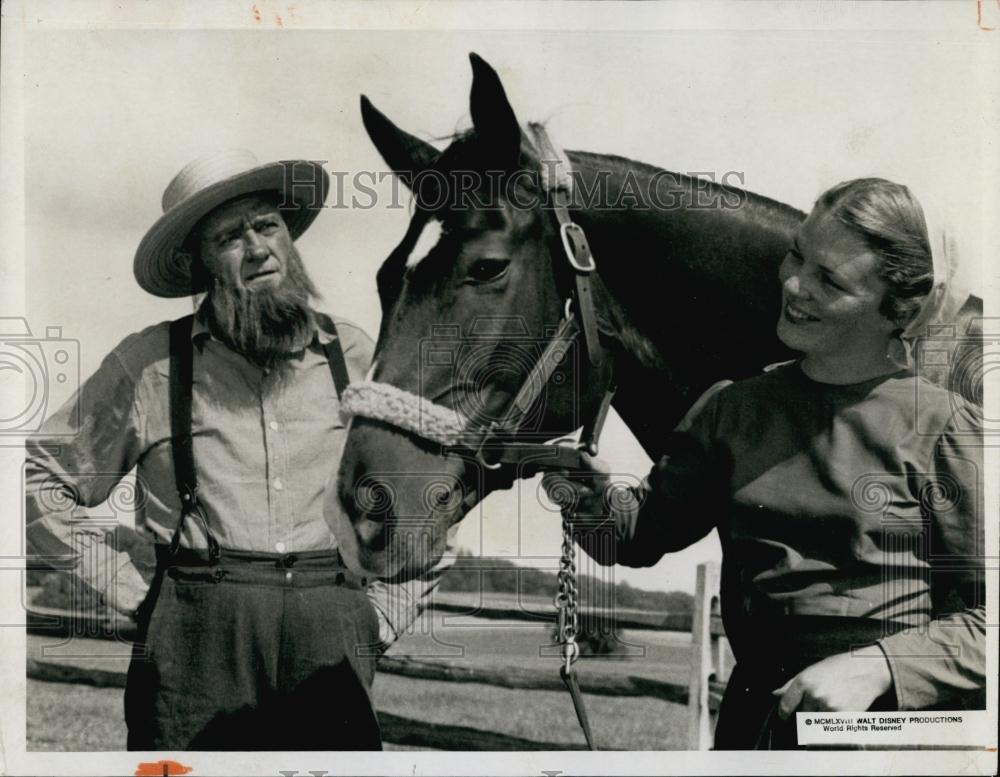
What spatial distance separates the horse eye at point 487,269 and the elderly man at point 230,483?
45 cm

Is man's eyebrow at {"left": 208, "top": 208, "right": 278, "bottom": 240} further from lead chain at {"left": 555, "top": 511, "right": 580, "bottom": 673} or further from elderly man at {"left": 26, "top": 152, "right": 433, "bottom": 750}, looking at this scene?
lead chain at {"left": 555, "top": 511, "right": 580, "bottom": 673}

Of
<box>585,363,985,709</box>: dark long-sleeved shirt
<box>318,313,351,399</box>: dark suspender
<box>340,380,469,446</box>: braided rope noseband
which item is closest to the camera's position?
<box>340,380,469,446</box>: braided rope noseband

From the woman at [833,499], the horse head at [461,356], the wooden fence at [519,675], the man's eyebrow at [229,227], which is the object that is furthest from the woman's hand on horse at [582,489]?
the man's eyebrow at [229,227]

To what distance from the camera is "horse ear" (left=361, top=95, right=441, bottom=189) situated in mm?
3391

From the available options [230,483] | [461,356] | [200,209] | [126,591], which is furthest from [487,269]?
[126,591]

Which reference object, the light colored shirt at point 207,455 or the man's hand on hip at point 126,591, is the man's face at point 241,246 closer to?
the light colored shirt at point 207,455

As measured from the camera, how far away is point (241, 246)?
11.1ft

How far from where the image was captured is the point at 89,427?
11.2 feet

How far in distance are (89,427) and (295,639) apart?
979 millimetres

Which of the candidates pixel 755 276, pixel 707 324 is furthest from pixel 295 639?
pixel 755 276

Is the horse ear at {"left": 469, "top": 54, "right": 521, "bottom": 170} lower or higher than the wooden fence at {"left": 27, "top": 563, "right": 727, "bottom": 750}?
higher

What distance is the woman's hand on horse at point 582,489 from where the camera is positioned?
3.37 meters

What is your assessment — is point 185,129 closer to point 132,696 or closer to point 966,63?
point 132,696

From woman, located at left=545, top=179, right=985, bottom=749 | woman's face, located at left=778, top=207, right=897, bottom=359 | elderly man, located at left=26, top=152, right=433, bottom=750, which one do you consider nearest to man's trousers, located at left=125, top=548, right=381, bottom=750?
elderly man, located at left=26, top=152, right=433, bottom=750
